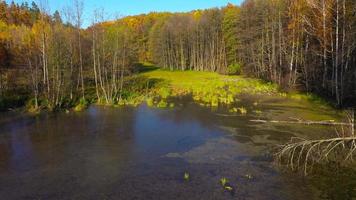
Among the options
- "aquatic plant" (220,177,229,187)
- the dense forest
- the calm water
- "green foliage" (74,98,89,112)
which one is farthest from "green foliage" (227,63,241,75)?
"aquatic plant" (220,177,229,187)

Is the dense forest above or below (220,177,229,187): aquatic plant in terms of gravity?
above

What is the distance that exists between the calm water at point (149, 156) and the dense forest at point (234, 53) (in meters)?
4.39

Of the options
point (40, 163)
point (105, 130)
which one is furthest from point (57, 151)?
point (105, 130)

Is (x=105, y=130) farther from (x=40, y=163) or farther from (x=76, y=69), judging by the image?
(x=76, y=69)

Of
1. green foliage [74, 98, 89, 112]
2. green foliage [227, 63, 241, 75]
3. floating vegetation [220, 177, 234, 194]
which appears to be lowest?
floating vegetation [220, 177, 234, 194]

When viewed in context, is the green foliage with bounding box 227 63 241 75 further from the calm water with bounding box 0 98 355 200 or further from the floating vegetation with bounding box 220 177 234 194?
the floating vegetation with bounding box 220 177 234 194

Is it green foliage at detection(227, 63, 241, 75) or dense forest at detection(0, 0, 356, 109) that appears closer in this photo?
dense forest at detection(0, 0, 356, 109)

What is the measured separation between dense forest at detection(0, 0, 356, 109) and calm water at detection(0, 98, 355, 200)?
173 inches

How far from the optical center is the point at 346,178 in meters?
12.3

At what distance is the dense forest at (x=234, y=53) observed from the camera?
91.1 ft

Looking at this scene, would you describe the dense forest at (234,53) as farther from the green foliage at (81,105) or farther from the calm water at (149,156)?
the calm water at (149,156)

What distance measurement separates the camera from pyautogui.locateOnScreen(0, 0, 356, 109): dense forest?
27781 mm

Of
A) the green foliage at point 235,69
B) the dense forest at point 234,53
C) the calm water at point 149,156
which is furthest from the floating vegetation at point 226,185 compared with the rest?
the green foliage at point 235,69

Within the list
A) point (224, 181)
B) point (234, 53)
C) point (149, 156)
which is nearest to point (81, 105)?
point (149, 156)
